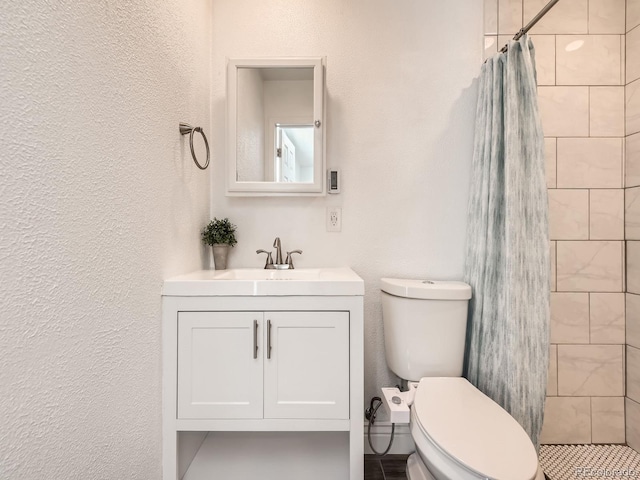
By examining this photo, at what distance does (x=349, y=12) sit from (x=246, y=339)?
5.41ft

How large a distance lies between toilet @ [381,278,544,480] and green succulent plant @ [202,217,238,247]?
0.78m

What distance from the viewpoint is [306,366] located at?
1.15 m

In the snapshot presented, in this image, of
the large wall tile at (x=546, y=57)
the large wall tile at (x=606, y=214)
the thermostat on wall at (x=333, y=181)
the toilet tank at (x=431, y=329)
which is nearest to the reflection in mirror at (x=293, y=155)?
the thermostat on wall at (x=333, y=181)

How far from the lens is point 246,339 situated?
3.77 feet

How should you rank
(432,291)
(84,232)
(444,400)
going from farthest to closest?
(432,291) < (444,400) < (84,232)

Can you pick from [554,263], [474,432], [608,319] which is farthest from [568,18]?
[474,432]

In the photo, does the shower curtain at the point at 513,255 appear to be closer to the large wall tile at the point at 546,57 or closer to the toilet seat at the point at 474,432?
the toilet seat at the point at 474,432

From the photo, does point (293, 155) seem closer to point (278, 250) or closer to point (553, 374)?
point (278, 250)

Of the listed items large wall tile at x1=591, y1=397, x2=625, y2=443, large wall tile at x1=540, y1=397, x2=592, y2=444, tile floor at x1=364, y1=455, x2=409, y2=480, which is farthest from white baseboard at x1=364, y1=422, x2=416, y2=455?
large wall tile at x1=591, y1=397, x2=625, y2=443

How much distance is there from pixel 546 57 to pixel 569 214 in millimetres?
798

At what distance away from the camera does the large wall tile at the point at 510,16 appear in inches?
62.4

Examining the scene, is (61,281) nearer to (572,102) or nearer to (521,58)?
(521,58)

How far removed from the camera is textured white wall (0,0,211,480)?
606 mm

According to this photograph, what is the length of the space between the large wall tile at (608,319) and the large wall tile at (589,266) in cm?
5
